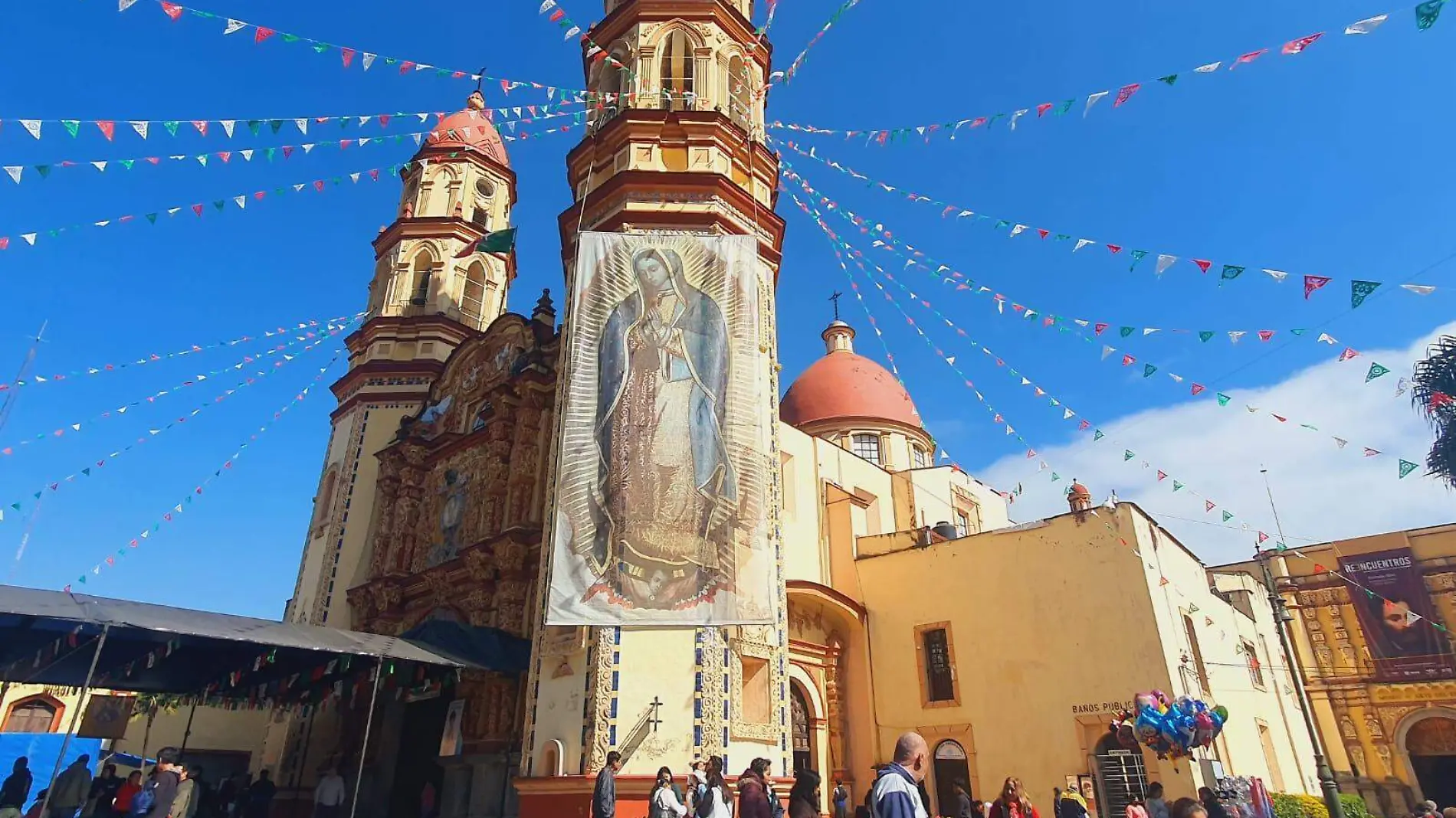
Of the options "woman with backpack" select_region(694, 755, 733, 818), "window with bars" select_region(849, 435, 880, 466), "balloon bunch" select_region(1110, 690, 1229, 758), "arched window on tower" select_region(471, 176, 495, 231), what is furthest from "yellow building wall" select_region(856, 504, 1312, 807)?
"arched window on tower" select_region(471, 176, 495, 231)

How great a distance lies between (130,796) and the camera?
1084 centimetres

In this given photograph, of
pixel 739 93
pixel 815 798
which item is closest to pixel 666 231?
pixel 739 93

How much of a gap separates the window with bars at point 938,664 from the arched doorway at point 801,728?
2453mm

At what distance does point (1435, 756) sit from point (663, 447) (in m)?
26.6

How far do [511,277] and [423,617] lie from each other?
11.1 m

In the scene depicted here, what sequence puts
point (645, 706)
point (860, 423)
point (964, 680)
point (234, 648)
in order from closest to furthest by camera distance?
point (645, 706)
point (234, 648)
point (964, 680)
point (860, 423)

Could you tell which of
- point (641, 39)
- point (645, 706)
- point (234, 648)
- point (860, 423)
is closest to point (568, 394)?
point (645, 706)

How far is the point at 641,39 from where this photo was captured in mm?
16703

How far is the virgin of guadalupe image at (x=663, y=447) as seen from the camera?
11.1 meters

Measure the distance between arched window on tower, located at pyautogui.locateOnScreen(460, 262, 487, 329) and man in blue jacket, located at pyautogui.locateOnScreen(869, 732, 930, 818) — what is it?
66.7ft

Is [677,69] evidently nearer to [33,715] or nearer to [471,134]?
[471,134]

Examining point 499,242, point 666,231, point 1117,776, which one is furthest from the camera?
point 499,242

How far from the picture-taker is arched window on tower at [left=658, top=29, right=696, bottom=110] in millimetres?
16141

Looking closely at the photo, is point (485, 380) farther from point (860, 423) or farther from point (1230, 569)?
point (1230, 569)
